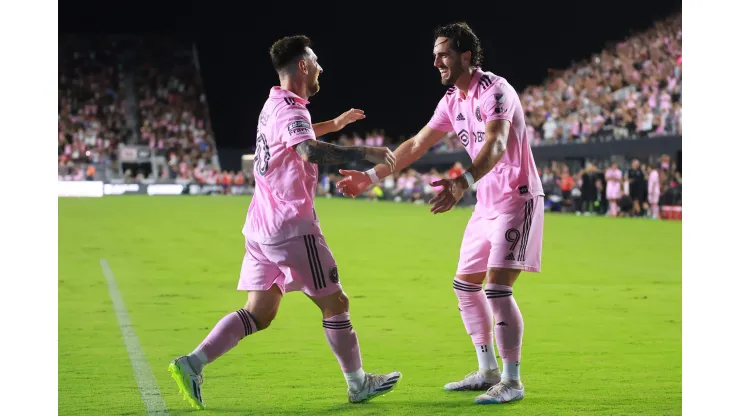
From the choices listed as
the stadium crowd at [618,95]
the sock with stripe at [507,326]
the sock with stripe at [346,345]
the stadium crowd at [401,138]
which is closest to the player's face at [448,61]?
the sock with stripe at [507,326]

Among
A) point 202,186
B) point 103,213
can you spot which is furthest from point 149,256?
point 202,186

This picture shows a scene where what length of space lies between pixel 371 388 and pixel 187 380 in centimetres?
108

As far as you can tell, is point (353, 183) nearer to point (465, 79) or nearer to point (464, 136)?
point (464, 136)

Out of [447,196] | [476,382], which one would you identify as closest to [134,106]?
[476,382]

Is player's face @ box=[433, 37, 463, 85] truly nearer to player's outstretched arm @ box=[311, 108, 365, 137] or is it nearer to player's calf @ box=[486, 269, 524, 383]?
player's outstretched arm @ box=[311, 108, 365, 137]

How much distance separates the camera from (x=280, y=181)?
573 cm

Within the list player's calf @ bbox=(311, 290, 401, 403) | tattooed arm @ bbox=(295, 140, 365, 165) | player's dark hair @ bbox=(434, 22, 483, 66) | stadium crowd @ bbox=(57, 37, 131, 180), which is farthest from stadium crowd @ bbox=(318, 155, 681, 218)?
stadium crowd @ bbox=(57, 37, 131, 180)

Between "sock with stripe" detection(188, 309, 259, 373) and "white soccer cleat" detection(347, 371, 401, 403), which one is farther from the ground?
"sock with stripe" detection(188, 309, 259, 373)

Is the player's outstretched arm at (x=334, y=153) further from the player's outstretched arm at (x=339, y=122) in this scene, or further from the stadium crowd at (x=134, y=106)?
the stadium crowd at (x=134, y=106)

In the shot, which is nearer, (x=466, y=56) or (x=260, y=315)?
(x=260, y=315)

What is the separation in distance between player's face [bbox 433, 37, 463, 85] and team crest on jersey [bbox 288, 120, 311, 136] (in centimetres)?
99

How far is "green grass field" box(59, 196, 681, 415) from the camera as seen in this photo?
20.0 ft
